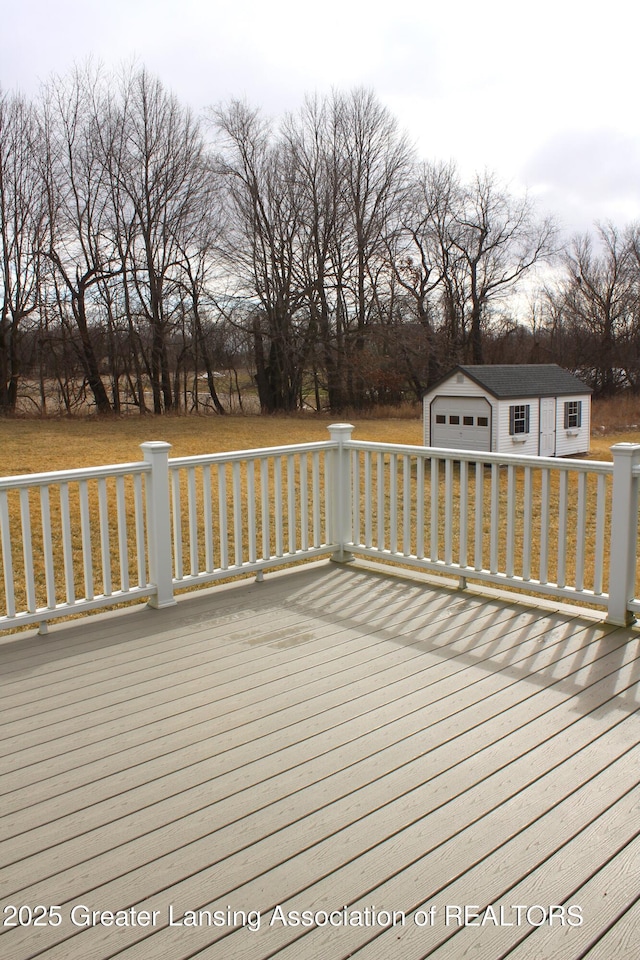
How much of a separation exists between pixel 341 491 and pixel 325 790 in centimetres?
270

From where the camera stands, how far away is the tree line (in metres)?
15.7

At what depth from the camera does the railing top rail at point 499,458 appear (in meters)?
3.51

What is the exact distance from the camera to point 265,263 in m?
19.0

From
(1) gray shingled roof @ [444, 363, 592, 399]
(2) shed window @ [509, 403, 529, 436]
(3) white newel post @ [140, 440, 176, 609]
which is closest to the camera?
(3) white newel post @ [140, 440, 176, 609]

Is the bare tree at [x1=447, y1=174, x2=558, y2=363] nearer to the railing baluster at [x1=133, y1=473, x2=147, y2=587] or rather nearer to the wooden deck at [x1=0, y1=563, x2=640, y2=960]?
the railing baluster at [x1=133, y1=473, x2=147, y2=587]

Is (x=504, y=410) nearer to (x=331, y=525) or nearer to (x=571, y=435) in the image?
(x=571, y=435)

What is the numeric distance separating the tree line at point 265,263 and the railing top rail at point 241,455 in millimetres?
12686

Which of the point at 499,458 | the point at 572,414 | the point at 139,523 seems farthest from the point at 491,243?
the point at 139,523

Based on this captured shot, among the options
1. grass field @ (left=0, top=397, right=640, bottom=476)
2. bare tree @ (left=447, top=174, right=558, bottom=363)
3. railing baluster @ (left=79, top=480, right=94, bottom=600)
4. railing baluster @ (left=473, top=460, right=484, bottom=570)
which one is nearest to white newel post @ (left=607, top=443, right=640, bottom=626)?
railing baluster @ (left=473, top=460, right=484, bottom=570)

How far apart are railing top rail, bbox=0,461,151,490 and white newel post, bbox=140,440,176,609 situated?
66 mm

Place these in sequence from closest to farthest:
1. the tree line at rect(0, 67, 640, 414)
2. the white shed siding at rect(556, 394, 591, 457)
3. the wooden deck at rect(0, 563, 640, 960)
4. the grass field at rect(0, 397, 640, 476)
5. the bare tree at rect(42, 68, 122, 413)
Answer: the wooden deck at rect(0, 563, 640, 960)
the grass field at rect(0, 397, 640, 476)
the white shed siding at rect(556, 394, 591, 457)
the bare tree at rect(42, 68, 122, 413)
the tree line at rect(0, 67, 640, 414)

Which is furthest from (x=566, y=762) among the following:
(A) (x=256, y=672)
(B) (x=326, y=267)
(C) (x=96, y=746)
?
(B) (x=326, y=267)

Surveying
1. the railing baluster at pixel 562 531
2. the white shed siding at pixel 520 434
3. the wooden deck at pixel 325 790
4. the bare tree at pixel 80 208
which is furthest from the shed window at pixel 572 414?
the wooden deck at pixel 325 790

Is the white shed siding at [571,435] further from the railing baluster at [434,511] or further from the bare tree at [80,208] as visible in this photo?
the bare tree at [80,208]
